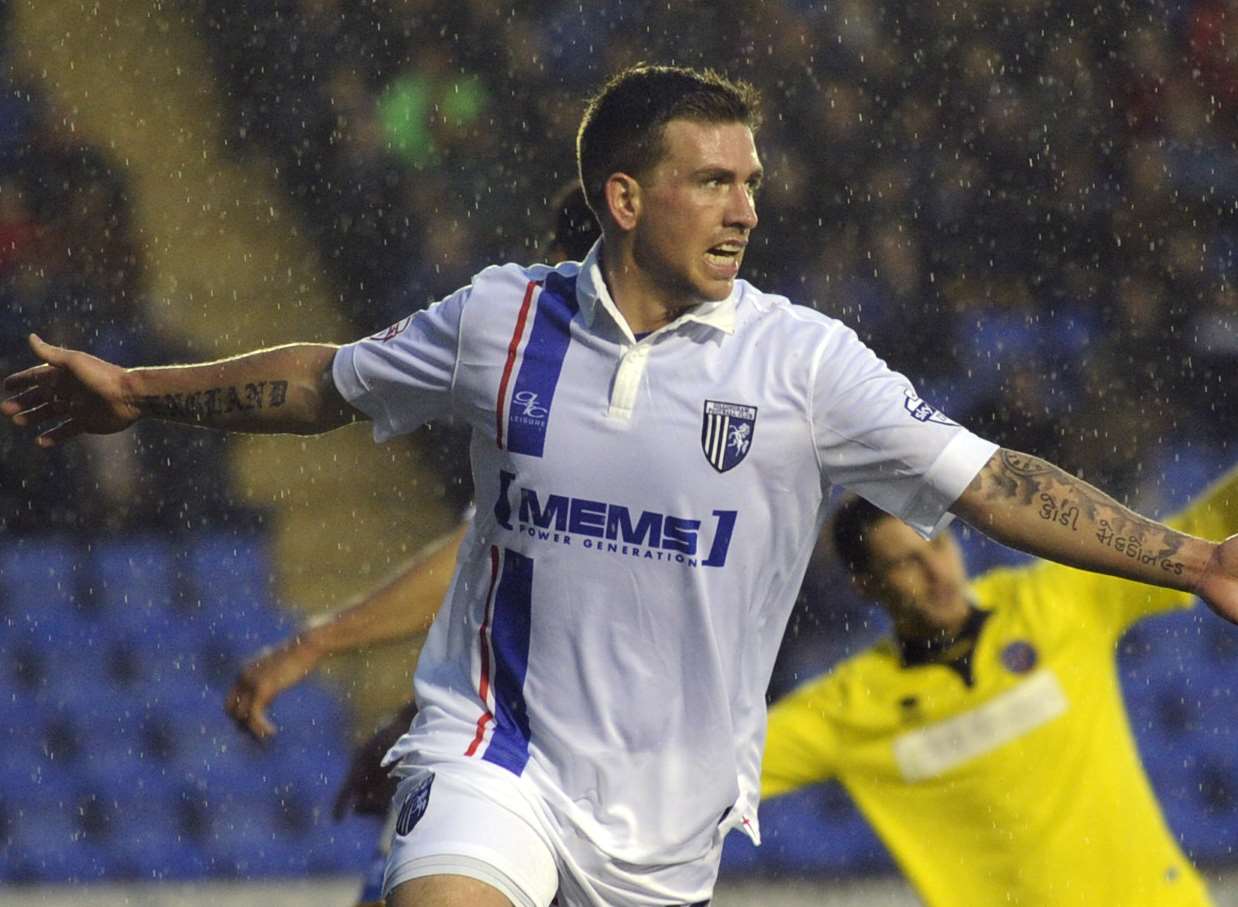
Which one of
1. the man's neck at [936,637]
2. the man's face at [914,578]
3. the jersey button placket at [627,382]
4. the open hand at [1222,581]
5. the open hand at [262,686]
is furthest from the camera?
the man's neck at [936,637]

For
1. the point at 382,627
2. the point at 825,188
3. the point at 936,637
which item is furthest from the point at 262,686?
the point at 825,188

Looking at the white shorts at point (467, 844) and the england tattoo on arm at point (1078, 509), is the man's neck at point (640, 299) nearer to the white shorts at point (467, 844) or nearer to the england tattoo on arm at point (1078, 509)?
the england tattoo on arm at point (1078, 509)

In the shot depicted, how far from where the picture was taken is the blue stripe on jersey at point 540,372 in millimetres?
3221

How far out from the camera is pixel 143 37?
8062 mm

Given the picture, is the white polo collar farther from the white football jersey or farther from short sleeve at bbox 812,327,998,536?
short sleeve at bbox 812,327,998,536

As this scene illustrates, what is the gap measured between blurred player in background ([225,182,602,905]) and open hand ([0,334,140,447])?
609 mm

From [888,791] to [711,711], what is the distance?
171cm

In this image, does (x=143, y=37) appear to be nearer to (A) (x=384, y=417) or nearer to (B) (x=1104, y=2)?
(B) (x=1104, y=2)

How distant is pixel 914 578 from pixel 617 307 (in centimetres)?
159

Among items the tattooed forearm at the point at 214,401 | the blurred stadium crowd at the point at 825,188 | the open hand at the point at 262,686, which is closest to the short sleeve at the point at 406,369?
the tattooed forearm at the point at 214,401

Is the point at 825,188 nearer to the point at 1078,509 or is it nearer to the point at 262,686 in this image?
the point at 262,686

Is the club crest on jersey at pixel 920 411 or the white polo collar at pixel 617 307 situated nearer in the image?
the club crest on jersey at pixel 920 411

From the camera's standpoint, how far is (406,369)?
3395 millimetres

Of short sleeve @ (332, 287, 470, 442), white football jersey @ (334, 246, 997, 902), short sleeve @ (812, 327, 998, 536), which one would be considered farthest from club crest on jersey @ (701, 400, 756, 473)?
short sleeve @ (332, 287, 470, 442)
